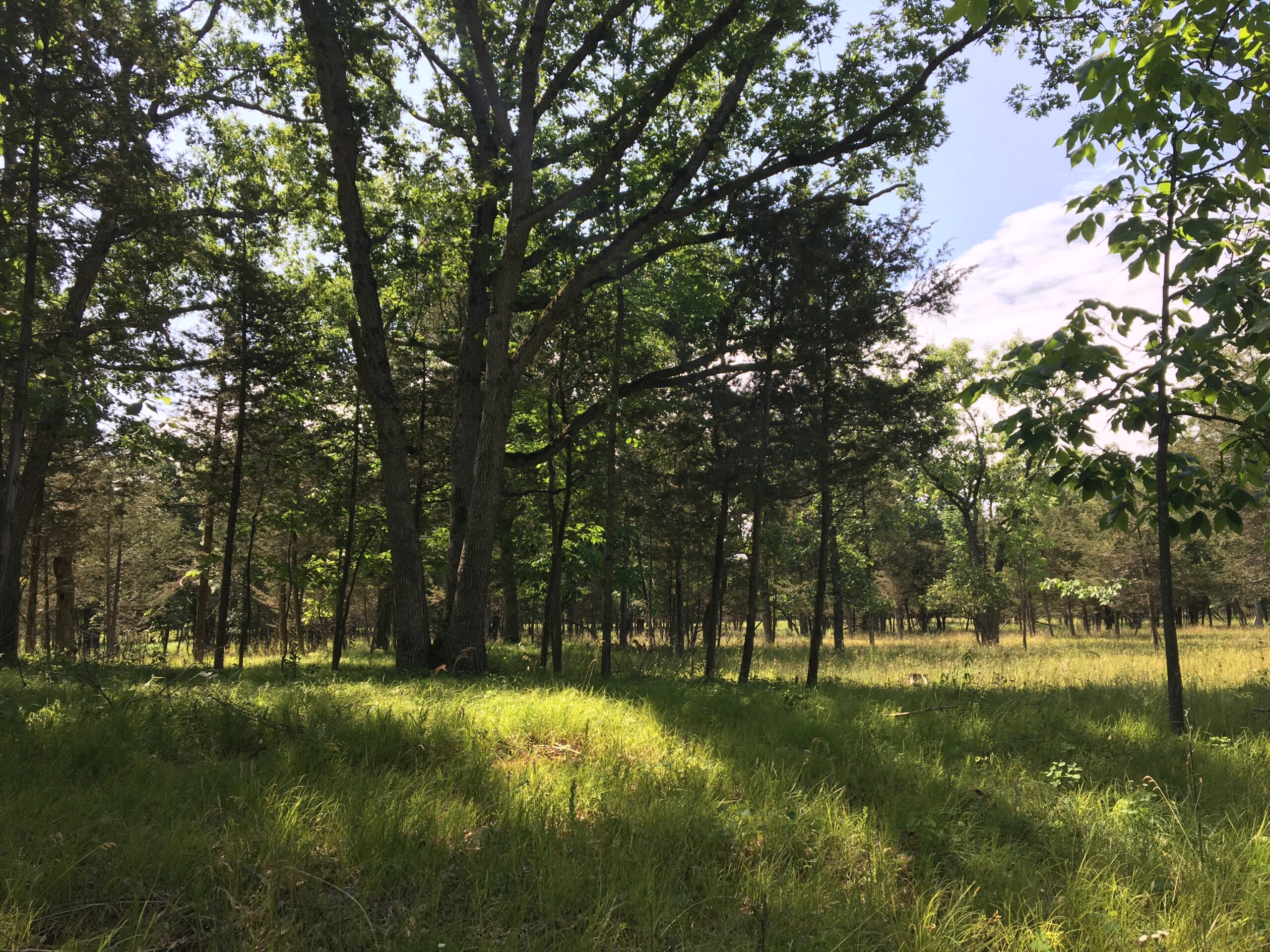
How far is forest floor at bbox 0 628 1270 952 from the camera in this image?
9.00 feet

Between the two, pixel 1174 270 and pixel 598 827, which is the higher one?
pixel 1174 270

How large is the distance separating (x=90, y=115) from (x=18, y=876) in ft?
27.7

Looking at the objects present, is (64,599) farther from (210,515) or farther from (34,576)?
(210,515)

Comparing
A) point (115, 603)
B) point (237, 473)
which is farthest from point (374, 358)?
point (115, 603)

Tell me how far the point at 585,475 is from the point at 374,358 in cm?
597

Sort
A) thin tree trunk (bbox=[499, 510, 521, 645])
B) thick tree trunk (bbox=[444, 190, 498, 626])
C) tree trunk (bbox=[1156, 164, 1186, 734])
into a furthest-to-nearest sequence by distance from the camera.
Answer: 1. thin tree trunk (bbox=[499, 510, 521, 645])
2. thick tree trunk (bbox=[444, 190, 498, 626])
3. tree trunk (bbox=[1156, 164, 1186, 734])

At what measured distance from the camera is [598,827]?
11.8 ft

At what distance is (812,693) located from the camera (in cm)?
886

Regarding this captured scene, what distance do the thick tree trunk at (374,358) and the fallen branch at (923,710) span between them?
6.64 meters

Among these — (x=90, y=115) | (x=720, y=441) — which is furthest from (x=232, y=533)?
(x=720, y=441)

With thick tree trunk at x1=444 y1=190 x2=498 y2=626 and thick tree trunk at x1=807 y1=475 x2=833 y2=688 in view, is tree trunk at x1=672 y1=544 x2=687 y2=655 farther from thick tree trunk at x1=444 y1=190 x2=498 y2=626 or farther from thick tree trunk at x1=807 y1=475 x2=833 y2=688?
thick tree trunk at x1=444 y1=190 x2=498 y2=626

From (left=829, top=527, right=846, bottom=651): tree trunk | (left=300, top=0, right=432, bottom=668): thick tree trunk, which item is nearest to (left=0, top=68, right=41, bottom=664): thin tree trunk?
(left=300, top=0, right=432, bottom=668): thick tree trunk

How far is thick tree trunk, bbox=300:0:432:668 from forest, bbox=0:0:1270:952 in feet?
0.26

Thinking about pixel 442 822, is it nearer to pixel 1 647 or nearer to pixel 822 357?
pixel 822 357
